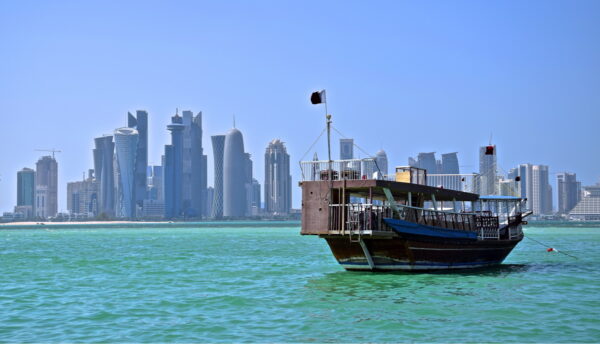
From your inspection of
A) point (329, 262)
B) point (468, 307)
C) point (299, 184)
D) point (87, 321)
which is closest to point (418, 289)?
point (468, 307)

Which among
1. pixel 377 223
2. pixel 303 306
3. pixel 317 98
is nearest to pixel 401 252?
pixel 377 223

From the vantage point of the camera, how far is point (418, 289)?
23422mm

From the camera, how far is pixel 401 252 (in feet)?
90.5

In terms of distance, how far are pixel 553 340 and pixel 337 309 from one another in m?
6.22

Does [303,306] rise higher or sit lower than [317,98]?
lower

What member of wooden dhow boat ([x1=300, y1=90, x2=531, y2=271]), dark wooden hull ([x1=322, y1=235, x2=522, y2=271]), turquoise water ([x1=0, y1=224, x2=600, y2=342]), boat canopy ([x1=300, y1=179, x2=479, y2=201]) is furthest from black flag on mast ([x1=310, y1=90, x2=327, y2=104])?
turquoise water ([x1=0, y1=224, x2=600, y2=342])

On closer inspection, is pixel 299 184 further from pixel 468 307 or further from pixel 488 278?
pixel 468 307

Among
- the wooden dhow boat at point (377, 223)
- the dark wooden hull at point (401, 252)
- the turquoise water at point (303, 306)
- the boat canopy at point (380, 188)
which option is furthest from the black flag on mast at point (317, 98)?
the turquoise water at point (303, 306)

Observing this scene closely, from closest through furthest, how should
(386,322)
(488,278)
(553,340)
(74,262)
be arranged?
(553,340) < (386,322) < (488,278) < (74,262)

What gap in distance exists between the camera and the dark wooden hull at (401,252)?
89.9 ft

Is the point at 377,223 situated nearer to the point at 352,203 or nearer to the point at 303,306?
the point at 352,203

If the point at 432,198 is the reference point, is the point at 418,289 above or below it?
below

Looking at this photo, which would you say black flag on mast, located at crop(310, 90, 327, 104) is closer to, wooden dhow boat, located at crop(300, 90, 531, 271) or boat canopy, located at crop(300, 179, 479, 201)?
wooden dhow boat, located at crop(300, 90, 531, 271)

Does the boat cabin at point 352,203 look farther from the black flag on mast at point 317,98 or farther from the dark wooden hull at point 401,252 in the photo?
the black flag on mast at point 317,98
